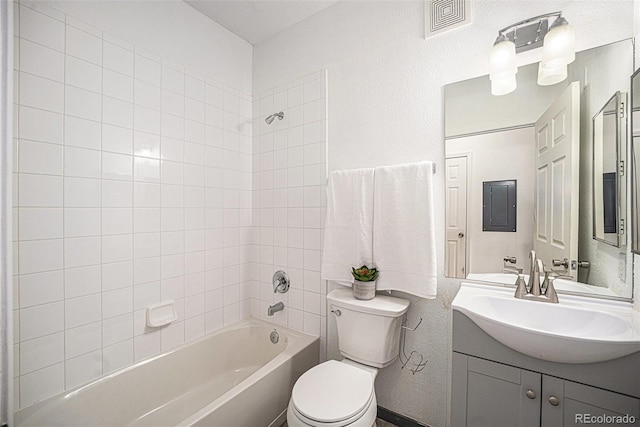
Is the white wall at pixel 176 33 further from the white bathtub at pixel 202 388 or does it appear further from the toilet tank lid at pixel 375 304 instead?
the white bathtub at pixel 202 388

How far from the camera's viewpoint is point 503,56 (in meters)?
1.32

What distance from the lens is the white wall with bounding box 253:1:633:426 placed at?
1417mm

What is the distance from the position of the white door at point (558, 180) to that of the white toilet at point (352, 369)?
71 centimetres

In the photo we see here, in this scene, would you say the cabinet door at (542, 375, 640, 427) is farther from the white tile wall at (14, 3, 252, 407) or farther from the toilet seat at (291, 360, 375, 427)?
the white tile wall at (14, 3, 252, 407)

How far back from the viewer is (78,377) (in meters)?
1.42

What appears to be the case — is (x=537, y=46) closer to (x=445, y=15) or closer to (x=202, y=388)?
(x=445, y=15)

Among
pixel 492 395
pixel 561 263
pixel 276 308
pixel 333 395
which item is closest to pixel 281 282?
pixel 276 308

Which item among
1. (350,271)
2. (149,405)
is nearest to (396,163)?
(350,271)

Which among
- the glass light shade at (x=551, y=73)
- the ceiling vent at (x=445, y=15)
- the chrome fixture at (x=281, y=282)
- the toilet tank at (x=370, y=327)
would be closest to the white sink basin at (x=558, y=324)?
the toilet tank at (x=370, y=327)

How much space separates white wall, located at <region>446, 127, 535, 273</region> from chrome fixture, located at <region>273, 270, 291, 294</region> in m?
1.19

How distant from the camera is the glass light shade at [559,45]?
1.20 metres

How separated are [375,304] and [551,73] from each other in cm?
132

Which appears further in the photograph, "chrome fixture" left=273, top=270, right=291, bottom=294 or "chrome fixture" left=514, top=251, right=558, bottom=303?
"chrome fixture" left=273, top=270, right=291, bottom=294

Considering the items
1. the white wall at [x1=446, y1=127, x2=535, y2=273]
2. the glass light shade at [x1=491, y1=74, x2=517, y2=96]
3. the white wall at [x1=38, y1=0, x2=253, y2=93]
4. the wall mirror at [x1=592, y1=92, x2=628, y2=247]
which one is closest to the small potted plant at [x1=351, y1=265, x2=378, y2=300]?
the white wall at [x1=446, y1=127, x2=535, y2=273]
